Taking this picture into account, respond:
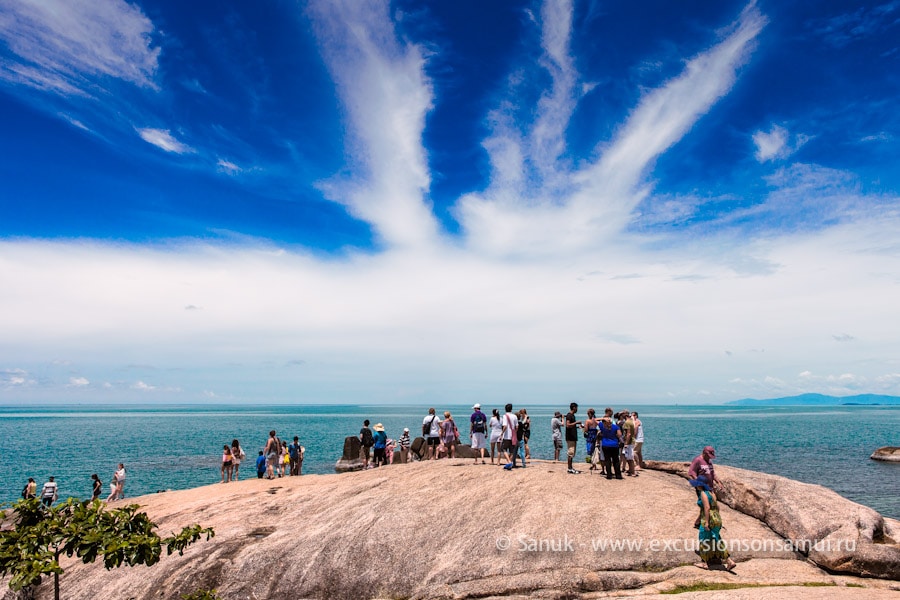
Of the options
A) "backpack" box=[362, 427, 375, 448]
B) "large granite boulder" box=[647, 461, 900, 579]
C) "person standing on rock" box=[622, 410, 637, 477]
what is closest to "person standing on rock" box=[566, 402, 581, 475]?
"person standing on rock" box=[622, 410, 637, 477]

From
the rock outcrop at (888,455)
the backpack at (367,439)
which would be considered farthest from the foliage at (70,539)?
the rock outcrop at (888,455)

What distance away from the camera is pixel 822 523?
17.1m

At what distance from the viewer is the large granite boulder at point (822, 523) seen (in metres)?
15.7

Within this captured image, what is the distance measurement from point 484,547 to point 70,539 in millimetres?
12430

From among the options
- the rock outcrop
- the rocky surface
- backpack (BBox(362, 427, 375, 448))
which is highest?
backpack (BBox(362, 427, 375, 448))

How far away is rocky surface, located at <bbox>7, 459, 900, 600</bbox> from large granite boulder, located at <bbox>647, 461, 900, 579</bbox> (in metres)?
0.10

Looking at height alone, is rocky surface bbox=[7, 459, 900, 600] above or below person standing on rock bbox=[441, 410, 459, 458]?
below

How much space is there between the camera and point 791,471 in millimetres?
60094

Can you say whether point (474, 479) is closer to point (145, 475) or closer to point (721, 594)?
point (721, 594)

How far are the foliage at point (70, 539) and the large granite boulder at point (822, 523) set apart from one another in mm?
17550

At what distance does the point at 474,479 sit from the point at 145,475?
53799 millimetres

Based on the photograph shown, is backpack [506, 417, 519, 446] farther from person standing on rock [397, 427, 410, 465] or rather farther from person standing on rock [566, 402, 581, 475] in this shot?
person standing on rock [397, 427, 410, 465]

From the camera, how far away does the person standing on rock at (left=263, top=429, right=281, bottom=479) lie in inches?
1236

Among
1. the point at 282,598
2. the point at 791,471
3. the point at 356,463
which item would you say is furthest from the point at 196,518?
the point at 791,471
